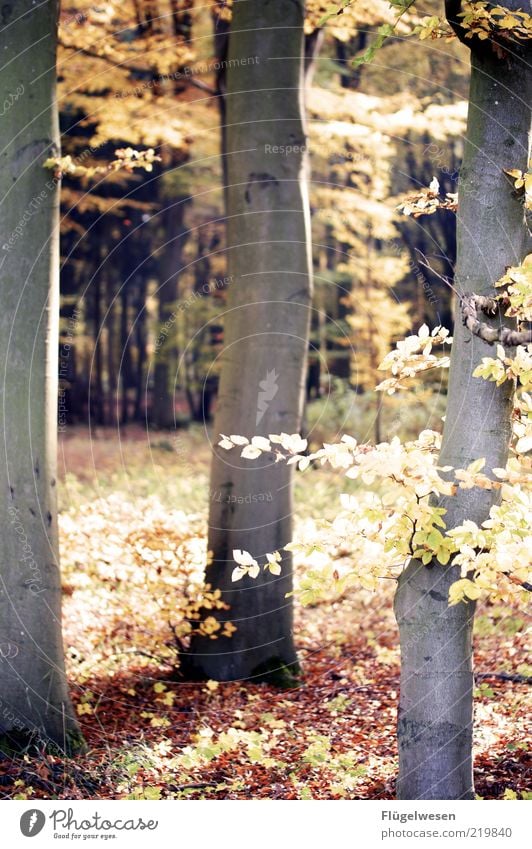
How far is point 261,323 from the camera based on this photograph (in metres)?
5.21

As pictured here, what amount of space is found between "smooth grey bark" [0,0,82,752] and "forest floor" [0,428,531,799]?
306 millimetres

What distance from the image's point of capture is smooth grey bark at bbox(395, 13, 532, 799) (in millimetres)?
3289

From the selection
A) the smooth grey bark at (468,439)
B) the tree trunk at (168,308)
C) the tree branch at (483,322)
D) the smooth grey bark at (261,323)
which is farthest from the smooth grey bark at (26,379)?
the tree trunk at (168,308)

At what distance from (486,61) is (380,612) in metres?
4.63

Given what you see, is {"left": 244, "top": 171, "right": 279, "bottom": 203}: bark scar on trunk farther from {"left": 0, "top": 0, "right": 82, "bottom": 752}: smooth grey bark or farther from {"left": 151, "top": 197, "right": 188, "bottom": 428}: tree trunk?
{"left": 151, "top": 197, "right": 188, "bottom": 428}: tree trunk

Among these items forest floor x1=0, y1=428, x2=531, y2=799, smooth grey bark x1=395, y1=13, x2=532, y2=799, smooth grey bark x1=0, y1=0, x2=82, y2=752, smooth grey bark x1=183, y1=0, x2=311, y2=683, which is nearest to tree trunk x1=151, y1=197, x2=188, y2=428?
forest floor x1=0, y1=428, x2=531, y2=799

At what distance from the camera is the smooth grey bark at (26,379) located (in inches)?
153

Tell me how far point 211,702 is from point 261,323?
8.05 ft

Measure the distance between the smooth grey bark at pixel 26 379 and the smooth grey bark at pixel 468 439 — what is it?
1831mm

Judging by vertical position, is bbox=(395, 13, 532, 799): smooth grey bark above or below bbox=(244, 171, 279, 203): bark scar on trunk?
below

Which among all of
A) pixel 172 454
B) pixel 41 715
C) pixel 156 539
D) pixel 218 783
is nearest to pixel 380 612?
pixel 156 539
